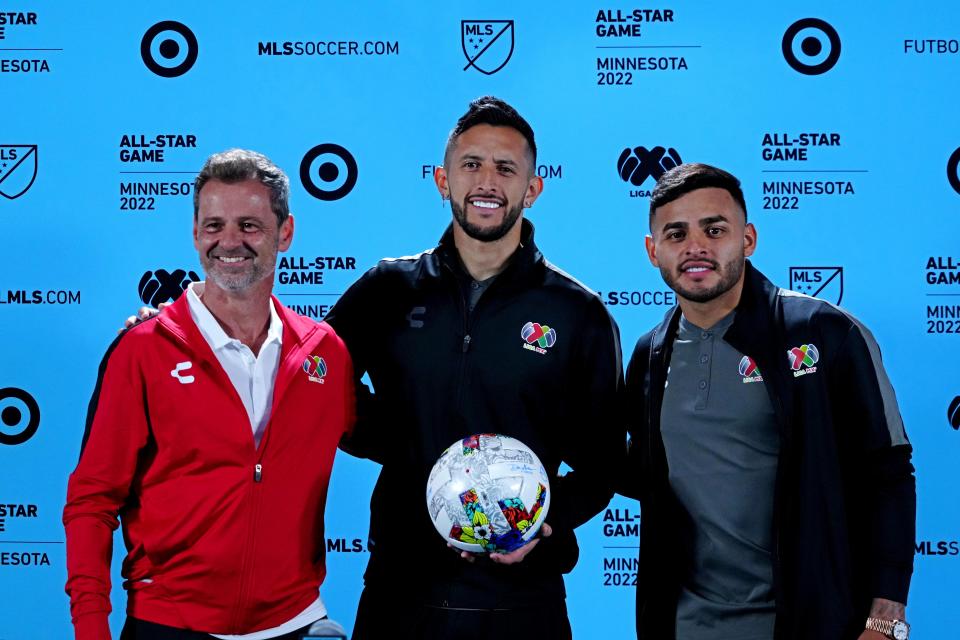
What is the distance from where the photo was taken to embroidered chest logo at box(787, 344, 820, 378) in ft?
8.42

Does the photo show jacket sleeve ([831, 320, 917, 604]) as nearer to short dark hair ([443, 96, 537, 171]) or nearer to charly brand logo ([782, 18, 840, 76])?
short dark hair ([443, 96, 537, 171])

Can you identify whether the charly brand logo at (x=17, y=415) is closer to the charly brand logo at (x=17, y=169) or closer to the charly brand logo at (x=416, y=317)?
the charly brand logo at (x=17, y=169)

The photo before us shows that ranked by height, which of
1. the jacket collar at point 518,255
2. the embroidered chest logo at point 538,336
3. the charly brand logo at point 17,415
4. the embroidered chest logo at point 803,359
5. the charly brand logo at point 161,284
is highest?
the charly brand logo at point 161,284

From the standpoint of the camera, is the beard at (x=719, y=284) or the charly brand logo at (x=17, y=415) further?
the charly brand logo at (x=17, y=415)

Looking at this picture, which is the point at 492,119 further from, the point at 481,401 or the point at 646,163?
the point at 646,163

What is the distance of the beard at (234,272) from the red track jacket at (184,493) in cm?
15

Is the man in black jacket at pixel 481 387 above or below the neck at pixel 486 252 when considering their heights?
below

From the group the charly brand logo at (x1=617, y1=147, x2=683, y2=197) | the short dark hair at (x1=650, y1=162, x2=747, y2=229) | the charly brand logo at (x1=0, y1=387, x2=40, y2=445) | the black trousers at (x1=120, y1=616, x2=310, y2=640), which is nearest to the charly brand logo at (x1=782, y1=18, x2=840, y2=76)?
the charly brand logo at (x1=617, y1=147, x2=683, y2=197)

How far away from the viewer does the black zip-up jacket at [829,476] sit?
248 cm

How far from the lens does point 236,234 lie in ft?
8.29

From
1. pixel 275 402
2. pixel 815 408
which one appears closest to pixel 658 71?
pixel 815 408

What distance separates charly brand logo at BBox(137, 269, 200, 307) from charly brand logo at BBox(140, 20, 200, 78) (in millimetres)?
859

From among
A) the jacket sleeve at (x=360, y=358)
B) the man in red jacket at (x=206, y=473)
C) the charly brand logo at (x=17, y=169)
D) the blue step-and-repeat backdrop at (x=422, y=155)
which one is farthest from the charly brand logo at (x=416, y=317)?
the charly brand logo at (x=17, y=169)

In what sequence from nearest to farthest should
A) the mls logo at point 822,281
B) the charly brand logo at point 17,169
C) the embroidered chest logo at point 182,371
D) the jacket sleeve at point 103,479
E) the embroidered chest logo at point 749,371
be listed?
1. the jacket sleeve at point 103,479
2. the embroidered chest logo at point 182,371
3. the embroidered chest logo at point 749,371
4. the mls logo at point 822,281
5. the charly brand logo at point 17,169
